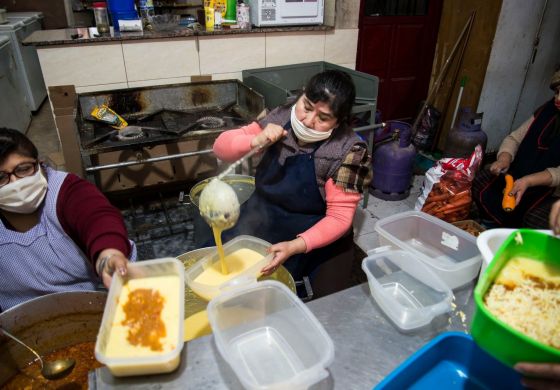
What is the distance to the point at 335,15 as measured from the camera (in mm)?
3535

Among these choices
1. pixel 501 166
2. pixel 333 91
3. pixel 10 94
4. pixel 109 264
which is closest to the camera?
pixel 109 264

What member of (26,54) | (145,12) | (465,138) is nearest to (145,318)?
(145,12)

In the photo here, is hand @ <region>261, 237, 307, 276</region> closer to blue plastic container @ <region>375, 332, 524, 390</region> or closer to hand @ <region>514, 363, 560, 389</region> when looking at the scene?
blue plastic container @ <region>375, 332, 524, 390</region>

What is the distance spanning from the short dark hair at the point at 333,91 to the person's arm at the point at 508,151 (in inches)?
64.9

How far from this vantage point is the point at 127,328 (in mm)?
958

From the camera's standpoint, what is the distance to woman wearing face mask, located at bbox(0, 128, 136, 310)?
134cm

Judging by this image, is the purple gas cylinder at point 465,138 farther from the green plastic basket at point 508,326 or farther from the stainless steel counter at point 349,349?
the green plastic basket at point 508,326

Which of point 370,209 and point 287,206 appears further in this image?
point 370,209

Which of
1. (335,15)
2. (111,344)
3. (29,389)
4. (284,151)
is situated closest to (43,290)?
(29,389)

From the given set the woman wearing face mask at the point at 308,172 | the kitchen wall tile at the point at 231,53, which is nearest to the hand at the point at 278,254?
the woman wearing face mask at the point at 308,172

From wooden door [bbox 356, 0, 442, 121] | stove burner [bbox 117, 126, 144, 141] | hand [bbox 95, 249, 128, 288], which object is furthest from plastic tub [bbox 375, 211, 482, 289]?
wooden door [bbox 356, 0, 442, 121]

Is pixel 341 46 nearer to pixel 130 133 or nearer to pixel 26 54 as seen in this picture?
pixel 130 133

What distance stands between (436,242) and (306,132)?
0.70 meters

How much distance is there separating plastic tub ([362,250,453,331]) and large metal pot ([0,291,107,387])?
0.97 m
